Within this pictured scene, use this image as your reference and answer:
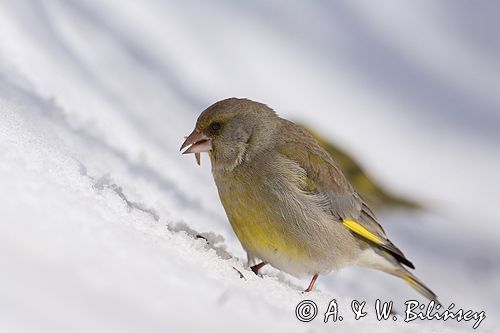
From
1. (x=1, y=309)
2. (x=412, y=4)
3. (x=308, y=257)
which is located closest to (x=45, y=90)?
(x=308, y=257)

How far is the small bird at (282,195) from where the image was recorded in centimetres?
317

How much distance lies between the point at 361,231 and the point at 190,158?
1.56 meters

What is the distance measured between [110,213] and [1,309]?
2.39ft

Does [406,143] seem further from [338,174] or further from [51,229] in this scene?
[51,229]

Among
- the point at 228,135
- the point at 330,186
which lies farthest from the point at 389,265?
the point at 228,135

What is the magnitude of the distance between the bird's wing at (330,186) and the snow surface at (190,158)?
350mm

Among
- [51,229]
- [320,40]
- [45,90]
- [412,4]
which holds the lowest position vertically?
[51,229]

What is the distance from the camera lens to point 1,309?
5.90 feet

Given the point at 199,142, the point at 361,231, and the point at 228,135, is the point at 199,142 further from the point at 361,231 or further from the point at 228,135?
the point at 361,231

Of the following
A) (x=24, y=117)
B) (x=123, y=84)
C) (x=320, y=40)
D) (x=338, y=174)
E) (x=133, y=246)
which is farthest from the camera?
(x=320, y=40)

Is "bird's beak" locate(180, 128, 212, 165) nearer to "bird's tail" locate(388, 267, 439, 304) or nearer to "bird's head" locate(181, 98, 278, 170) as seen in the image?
"bird's head" locate(181, 98, 278, 170)

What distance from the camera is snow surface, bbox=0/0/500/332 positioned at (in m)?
2.01

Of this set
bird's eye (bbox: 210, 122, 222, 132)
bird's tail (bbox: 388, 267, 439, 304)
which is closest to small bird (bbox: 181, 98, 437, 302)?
bird's eye (bbox: 210, 122, 222, 132)

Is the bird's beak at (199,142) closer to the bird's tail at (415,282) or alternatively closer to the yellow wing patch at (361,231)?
the yellow wing patch at (361,231)
